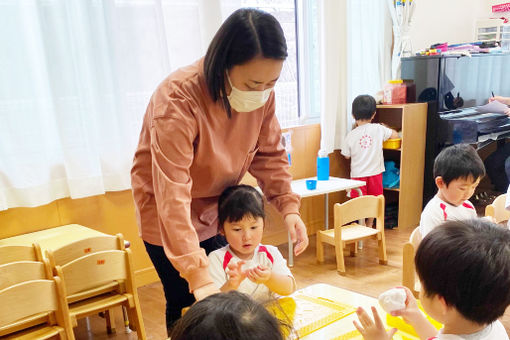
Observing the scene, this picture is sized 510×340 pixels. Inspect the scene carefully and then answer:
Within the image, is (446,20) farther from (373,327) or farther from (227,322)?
(227,322)

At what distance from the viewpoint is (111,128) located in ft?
8.86

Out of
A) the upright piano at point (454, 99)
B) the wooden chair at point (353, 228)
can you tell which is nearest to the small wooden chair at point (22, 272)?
the wooden chair at point (353, 228)

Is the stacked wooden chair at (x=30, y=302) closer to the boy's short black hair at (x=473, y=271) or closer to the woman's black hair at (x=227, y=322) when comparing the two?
the woman's black hair at (x=227, y=322)

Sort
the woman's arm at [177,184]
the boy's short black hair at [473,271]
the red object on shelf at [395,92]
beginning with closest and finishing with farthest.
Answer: the boy's short black hair at [473,271] < the woman's arm at [177,184] < the red object on shelf at [395,92]

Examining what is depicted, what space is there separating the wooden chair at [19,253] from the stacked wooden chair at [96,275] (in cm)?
15

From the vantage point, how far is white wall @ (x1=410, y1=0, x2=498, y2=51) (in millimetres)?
4574

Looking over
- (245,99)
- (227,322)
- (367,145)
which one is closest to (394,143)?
(367,145)

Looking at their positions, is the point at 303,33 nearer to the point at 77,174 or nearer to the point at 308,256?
the point at 308,256

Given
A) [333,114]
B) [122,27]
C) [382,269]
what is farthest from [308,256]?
[122,27]

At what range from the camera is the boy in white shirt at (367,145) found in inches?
149

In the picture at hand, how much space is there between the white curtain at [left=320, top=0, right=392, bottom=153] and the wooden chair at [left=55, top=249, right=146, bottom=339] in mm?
2234

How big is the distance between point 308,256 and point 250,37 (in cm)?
271

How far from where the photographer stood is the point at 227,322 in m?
0.63

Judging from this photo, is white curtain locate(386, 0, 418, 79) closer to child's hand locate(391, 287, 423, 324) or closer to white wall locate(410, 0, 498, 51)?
white wall locate(410, 0, 498, 51)
